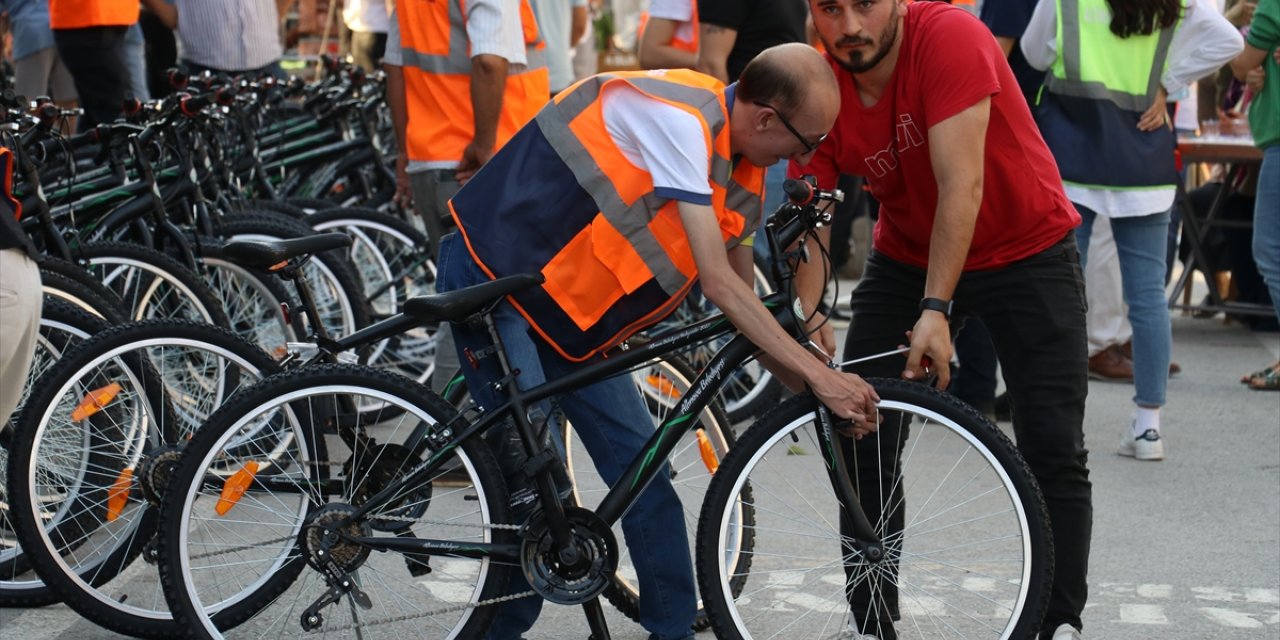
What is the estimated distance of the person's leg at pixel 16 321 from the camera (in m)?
4.20

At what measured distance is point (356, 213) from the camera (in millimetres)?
7152

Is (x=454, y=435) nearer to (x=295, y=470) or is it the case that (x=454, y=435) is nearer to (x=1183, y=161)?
(x=295, y=470)

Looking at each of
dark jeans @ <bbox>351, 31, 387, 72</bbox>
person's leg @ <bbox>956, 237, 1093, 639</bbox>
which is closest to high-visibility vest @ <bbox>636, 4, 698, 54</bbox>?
person's leg @ <bbox>956, 237, 1093, 639</bbox>

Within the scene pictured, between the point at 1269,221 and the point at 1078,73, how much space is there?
1331mm

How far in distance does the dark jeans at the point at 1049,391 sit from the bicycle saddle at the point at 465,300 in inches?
35.0

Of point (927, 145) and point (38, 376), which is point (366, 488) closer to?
point (38, 376)

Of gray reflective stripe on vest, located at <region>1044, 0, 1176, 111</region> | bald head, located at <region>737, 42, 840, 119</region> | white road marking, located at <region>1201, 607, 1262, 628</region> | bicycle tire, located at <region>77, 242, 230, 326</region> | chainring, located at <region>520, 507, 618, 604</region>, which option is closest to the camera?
bald head, located at <region>737, 42, 840, 119</region>

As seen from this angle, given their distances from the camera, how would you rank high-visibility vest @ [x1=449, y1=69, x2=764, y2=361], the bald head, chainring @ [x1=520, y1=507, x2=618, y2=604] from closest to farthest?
the bald head
high-visibility vest @ [x1=449, y1=69, x2=764, y2=361]
chainring @ [x1=520, y1=507, x2=618, y2=604]

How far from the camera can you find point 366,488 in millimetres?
3928

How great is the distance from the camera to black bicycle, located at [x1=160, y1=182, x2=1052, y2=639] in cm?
378

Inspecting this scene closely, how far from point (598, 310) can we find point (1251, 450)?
3844 mm

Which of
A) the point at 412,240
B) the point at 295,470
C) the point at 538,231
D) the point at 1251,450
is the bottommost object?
the point at 1251,450

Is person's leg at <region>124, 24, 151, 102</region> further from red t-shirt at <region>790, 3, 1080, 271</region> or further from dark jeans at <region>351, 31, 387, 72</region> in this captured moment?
red t-shirt at <region>790, 3, 1080, 271</region>

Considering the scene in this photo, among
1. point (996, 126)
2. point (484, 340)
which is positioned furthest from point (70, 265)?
point (996, 126)
